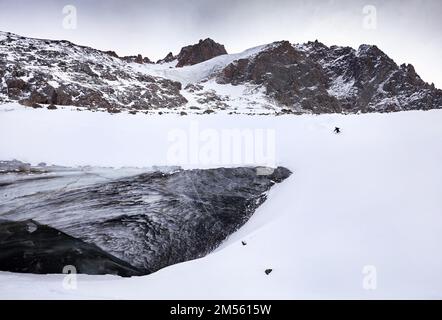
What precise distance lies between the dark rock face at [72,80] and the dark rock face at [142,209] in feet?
114

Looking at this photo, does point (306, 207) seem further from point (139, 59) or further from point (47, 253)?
point (139, 59)

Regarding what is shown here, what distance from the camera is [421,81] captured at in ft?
376

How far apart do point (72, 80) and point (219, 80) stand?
45559 millimetres

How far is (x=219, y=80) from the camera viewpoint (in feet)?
305

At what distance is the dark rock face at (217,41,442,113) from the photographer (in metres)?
93.4

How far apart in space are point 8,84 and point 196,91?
40.2 metres

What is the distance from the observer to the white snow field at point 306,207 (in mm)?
5836

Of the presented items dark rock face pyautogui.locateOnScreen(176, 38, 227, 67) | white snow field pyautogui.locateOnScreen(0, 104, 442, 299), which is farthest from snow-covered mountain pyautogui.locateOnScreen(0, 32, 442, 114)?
white snow field pyautogui.locateOnScreen(0, 104, 442, 299)

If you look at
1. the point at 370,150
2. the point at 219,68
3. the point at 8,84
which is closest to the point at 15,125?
the point at 370,150

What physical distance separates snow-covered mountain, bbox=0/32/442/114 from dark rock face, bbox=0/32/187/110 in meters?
0.14

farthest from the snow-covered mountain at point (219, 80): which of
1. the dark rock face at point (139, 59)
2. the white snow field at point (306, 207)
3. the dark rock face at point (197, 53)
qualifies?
the white snow field at point (306, 207)

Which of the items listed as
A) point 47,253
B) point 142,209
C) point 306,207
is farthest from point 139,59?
point 306,207

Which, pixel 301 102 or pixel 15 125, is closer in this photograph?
pixel 15 125

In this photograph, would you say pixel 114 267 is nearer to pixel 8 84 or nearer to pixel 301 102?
pixel 8 84
